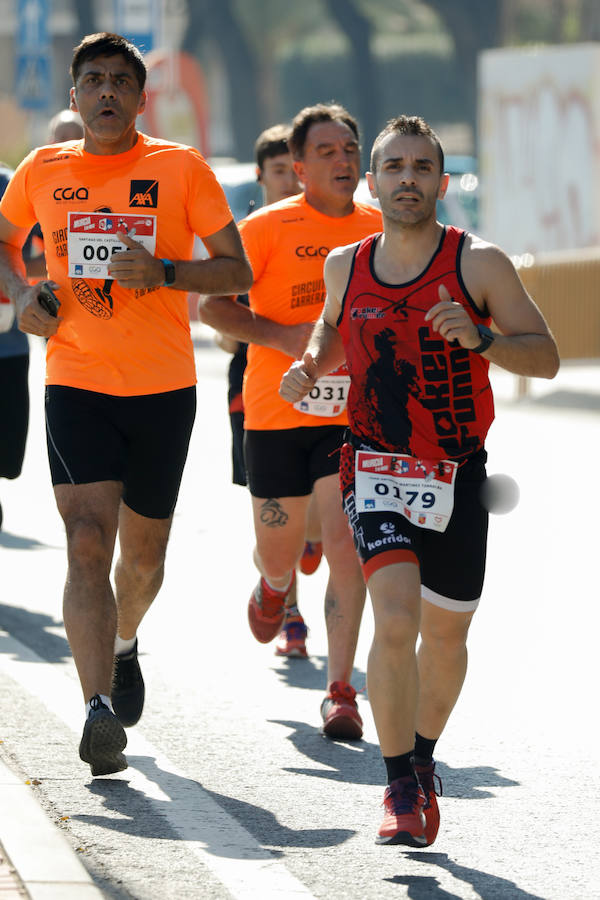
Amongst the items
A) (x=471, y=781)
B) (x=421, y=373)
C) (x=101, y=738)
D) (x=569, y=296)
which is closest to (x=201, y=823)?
(x=101, y=738)

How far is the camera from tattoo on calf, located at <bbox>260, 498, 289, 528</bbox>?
23.7 ft

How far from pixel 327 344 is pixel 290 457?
1.54 metres

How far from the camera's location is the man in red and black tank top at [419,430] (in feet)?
16.9

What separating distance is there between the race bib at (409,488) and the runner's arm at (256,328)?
1656 millimetres

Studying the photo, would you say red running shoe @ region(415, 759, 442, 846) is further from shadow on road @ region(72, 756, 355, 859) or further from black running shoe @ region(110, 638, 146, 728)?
black running shoe @ region(110, 638, 146, 728)

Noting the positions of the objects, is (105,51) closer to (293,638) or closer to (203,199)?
(203,199)

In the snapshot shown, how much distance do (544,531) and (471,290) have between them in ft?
18.7

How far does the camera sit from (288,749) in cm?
634

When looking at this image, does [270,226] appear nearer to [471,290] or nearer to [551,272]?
[471,290]

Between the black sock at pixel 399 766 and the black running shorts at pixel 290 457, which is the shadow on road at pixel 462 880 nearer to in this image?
the black sock at pixel 399 766

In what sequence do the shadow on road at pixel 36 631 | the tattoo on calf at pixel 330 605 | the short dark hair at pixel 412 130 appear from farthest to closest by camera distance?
the shadow on road at pixel 36 631 < the tattoo on calf at pixel 330 605 < the short dark hair at pixel 412 130

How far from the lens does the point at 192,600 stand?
9.09 m

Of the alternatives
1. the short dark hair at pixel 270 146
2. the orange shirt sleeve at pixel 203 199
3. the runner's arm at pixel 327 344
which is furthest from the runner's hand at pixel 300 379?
the short dark hair at pixel 270 146

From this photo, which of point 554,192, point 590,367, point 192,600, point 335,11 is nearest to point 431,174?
point 192,600
